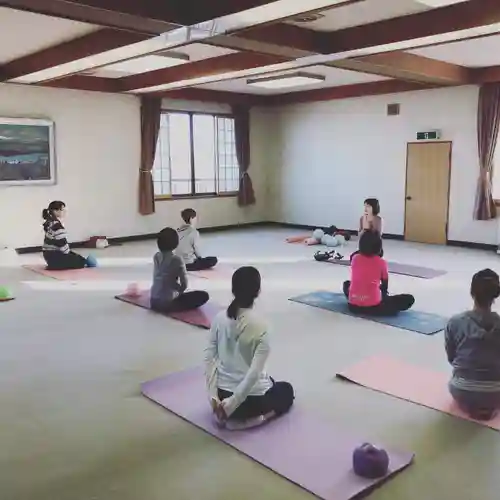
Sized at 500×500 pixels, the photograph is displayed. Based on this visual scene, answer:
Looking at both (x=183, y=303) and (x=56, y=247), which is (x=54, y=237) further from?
(x=183, y=303)

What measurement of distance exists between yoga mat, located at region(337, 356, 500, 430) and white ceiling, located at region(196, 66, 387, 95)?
5065mm

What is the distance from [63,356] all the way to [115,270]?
3148mm

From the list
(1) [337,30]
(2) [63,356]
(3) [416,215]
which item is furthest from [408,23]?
(3) [416,215]

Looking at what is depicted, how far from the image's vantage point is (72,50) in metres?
5.91

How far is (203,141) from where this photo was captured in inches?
419

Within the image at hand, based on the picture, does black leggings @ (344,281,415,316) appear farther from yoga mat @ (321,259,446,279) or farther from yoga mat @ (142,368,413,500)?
yoga mat @ (142,368,413,500)

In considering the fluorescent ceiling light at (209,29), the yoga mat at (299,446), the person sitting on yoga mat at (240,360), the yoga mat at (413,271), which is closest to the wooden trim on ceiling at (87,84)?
the fluorescent ceiling light at (209,29)

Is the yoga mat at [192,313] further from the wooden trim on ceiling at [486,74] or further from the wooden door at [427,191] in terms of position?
the wooden trim on ceiling at [486,74]

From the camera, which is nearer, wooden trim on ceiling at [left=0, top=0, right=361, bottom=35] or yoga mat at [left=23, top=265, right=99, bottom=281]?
wooden trim on ceiling at [left=0, top=0, right=361, bottom=35]

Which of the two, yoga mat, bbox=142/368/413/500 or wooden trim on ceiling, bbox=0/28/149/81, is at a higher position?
wooden trim on ceiling, bbox=0/28/149/81

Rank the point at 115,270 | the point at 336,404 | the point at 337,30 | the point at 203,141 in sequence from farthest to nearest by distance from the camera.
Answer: the point at 203,141, the point at 115,270, the point at 337,30, the point at 336,404

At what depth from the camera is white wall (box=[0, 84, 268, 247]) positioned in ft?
27.3

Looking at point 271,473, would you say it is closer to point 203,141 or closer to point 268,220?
point 203,141

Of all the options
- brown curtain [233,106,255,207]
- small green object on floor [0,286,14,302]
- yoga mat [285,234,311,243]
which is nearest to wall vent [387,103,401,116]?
yoga mat [285,234,311,243]
